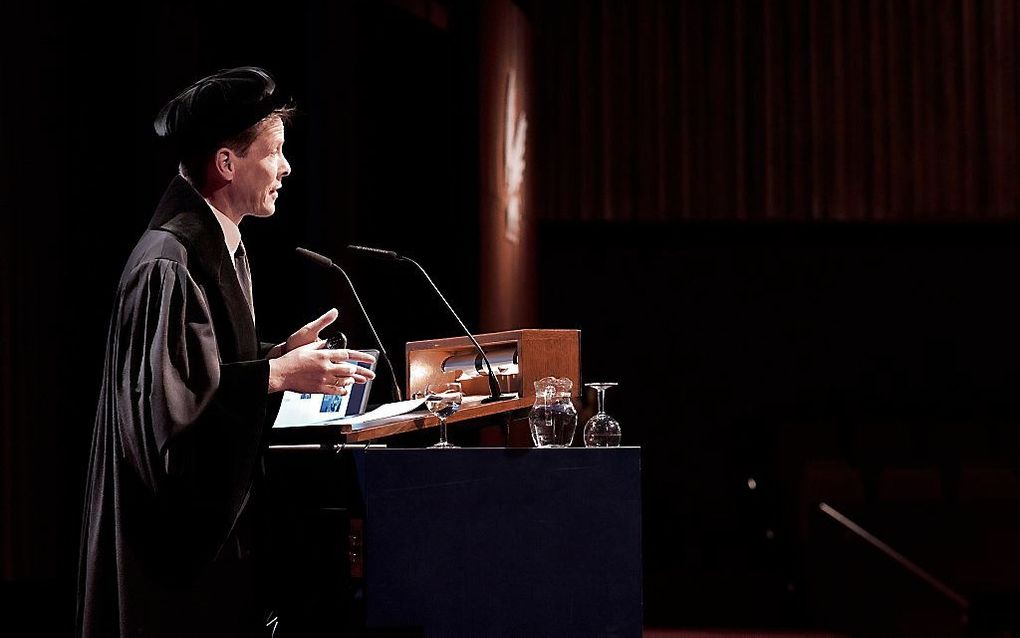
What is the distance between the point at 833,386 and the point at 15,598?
4427 mm

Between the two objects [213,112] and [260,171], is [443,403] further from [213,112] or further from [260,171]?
[213,112]

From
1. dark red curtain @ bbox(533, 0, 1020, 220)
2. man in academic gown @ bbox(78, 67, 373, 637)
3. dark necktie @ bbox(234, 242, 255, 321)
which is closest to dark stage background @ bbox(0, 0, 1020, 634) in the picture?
dark red curtain @ bbox(533, 0, 1020, 220)

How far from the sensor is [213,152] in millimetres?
1609

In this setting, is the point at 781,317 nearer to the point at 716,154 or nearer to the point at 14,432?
the point at 716,154

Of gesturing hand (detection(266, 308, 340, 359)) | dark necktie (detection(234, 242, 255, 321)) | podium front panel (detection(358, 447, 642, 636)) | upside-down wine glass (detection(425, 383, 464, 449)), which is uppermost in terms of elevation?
dark necktie (detection(234, 242, 255, 321))

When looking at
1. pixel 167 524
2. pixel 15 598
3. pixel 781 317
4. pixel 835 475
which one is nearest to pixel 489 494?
pixel 167 524

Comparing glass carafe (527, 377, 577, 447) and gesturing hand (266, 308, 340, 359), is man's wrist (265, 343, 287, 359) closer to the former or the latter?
gesturing hand (266, 308, 340, 359)

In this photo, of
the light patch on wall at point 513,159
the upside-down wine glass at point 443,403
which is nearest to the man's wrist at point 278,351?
the upside-down wine glass at point 443,403

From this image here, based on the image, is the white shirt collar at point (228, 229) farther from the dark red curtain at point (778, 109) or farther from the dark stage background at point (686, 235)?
the dark red curtain at point (778, 109)

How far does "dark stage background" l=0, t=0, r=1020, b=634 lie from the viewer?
12.9 feet

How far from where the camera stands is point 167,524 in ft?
4.70

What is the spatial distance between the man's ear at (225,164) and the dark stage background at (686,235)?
2.21 metres

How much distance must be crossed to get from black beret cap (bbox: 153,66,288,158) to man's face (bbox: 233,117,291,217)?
0.04 meters

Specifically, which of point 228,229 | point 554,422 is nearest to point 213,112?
point 228,229
